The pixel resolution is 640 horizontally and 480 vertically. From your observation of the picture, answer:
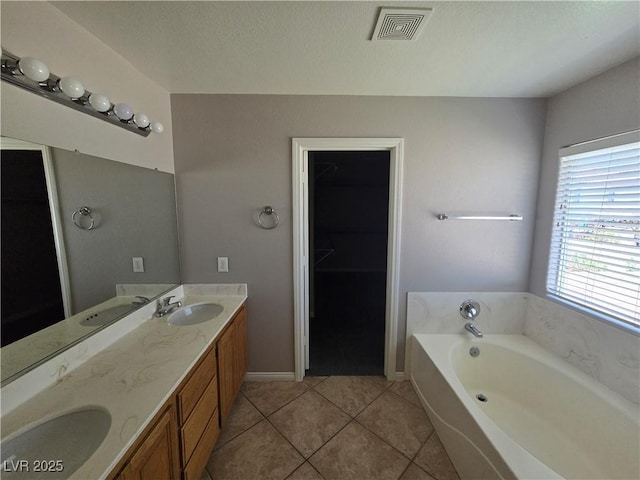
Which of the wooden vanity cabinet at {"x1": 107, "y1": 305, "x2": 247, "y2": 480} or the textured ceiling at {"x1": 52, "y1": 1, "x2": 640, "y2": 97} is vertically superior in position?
the textured ceiling at {"x1": 52, "y1": 1, "x2": 640, "y2": 97}

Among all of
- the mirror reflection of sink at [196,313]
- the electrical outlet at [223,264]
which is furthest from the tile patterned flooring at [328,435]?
the electrical outlet at [223,264]

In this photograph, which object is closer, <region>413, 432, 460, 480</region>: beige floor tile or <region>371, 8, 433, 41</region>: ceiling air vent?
<region>371, 8, 433, 41</region>: ceiling air vent

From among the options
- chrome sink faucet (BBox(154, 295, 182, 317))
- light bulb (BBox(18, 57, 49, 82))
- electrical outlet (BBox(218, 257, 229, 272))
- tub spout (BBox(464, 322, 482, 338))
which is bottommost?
tub spout (BBox(464, 322, 482, 338))

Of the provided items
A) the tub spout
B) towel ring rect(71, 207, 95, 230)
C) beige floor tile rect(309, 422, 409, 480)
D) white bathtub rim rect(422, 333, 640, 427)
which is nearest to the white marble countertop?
towel ring rect(71, 207, 95, 230)

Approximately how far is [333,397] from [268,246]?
1390 millimetres

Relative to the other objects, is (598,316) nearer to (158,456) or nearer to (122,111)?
(158,456)

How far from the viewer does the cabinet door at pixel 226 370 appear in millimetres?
1530

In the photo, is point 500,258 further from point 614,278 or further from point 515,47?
point 515,47

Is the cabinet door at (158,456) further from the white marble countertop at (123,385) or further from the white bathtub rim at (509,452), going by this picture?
the white bathtub rim at (509,452)

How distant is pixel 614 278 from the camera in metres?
1.45

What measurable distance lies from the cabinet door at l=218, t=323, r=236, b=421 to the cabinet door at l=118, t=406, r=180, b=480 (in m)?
0.48

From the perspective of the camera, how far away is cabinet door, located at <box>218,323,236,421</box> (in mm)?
1530

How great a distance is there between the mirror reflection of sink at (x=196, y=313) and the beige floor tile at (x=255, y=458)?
0.86 metres

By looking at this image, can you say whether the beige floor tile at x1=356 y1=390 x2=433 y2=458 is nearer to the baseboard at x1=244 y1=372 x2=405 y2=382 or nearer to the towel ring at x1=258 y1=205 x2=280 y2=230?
the baseboard at x1=244 y1=372 x2=405 y2=382
